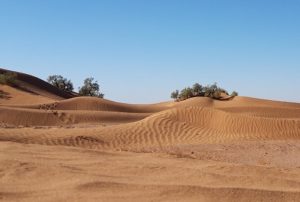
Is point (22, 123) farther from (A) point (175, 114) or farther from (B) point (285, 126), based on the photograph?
(B) point (285, 126)

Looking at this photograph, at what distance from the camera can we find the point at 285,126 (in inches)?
731

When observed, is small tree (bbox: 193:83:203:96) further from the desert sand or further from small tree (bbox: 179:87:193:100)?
the desert sand

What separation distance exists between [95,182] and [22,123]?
17967 millimetres

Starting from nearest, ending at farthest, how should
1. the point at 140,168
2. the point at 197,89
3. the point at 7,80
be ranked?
the point at 140,168 → the point at 7,80 → the point at 197,89

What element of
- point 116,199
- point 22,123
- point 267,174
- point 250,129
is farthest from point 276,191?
point 22,123

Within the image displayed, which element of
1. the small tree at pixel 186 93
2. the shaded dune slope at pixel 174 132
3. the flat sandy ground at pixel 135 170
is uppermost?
the small tree at pixel 186 93

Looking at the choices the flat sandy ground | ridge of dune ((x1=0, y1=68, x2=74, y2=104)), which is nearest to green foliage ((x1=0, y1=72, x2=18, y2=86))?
ridge of dune ((x1=0, y1=68, x2=74, y2=104))

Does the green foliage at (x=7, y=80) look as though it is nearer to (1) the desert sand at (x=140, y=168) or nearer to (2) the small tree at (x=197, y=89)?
(2) the small tree at (x=197, y=89)

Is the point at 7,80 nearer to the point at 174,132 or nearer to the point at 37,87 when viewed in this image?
the point at 37,87

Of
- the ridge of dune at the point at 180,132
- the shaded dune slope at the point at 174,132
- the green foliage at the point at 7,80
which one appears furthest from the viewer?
the green foliage at the point at 7,80

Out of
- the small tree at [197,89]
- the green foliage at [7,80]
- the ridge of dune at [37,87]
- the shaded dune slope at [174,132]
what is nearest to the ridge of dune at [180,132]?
the shaded dune slope at [174,132]

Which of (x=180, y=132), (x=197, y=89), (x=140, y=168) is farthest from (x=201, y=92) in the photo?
(x=140, y=168)

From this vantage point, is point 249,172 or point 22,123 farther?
point 22,123

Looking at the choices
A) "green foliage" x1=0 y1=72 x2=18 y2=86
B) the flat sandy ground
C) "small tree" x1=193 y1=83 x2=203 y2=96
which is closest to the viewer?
the flat sandy ground
